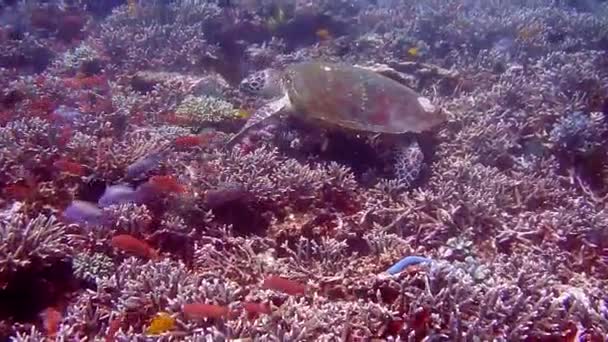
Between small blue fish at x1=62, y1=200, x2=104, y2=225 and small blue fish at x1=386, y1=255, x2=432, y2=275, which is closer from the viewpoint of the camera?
small blue fish at x1=386, y1=255, x2=432, y2=275

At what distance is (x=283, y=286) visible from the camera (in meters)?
3.09

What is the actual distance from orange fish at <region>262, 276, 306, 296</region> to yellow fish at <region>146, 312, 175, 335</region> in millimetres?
634

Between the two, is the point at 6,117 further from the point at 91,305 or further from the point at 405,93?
the point at 405,93

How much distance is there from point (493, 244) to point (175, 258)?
2.67 meters

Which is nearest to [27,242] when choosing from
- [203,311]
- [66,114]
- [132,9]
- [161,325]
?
[161,325]

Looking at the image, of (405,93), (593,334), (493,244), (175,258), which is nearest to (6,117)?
(175,258)

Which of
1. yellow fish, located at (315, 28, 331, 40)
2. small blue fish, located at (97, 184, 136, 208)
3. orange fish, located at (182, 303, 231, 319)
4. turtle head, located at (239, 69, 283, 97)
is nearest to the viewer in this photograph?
orange fish, located at (182, 303, 231, 319)

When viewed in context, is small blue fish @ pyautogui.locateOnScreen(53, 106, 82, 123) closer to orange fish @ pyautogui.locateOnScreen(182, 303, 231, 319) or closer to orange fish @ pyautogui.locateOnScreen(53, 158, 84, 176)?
orange fish @ pyautogui.locateOnScreen(53, 158, 84, 176)

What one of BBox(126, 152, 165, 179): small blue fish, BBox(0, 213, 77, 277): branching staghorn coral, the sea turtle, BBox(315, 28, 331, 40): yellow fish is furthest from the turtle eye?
BBox(315, 28, 331, 40): yellow fish

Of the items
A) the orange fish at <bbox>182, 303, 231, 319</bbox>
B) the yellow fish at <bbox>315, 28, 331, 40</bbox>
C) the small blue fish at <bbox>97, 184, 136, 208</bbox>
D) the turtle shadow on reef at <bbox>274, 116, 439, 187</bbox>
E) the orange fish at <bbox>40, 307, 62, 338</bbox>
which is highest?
the orange fish at <bbox>182, 303, 231, 319</bbox>

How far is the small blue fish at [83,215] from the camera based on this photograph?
12.4 ft

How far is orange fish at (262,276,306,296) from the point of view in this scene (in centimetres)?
305

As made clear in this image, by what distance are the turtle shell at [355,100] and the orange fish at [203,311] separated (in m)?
2.33

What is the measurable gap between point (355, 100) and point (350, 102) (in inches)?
2.5
